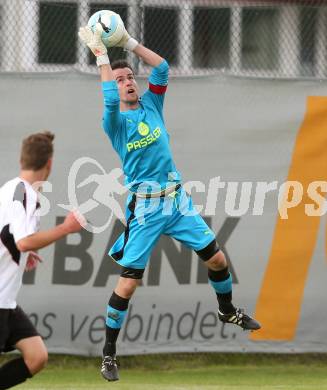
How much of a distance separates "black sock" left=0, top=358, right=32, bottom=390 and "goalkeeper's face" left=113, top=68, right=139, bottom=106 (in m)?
2.43

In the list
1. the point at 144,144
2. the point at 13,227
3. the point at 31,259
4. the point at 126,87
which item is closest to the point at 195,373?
the point at 144,144

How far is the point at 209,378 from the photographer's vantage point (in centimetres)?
907

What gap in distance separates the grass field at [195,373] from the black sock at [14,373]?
5.86 ft

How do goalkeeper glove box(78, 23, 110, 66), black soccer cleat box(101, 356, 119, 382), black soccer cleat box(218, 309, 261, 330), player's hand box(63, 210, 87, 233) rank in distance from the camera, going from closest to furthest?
player's hand box(63, 210, 87, 233)
goalkeeper glove box(78, 23, 110, 66)
black soccer cleat box(101, 356, 119, 382)
black soccer cleat box(218, 309, 261, 330)

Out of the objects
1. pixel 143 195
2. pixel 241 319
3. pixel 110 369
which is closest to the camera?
pixel 110 369

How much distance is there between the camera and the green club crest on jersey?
797 centimetres

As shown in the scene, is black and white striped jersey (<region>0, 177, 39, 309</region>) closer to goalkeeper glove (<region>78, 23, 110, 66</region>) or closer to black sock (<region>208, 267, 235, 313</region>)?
goalkeeper glove (<region>78, 23, 110, 66</region>)

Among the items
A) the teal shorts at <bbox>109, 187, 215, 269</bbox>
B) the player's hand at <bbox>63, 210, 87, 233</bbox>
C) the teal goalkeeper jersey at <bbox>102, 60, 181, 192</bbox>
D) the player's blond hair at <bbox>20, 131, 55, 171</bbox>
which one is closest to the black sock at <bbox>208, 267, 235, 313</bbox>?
the teal shorts at <bbox>109, 187, 215, 269</bbox>

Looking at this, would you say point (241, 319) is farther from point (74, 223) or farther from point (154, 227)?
point (74, 223)

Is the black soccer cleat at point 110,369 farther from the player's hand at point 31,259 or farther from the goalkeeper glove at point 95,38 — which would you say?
the goalkeeper glove at point 95,38

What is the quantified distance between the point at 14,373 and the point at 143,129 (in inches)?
90.2

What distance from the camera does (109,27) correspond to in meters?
7.68

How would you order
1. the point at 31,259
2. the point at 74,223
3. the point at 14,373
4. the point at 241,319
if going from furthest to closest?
the point at 241,319 < the point at 31,259 < the point at 14,373 < the point at 74,223

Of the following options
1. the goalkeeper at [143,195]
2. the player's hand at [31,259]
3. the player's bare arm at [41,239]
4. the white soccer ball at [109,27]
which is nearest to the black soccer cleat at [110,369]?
the goalkeeper at [143,195]
